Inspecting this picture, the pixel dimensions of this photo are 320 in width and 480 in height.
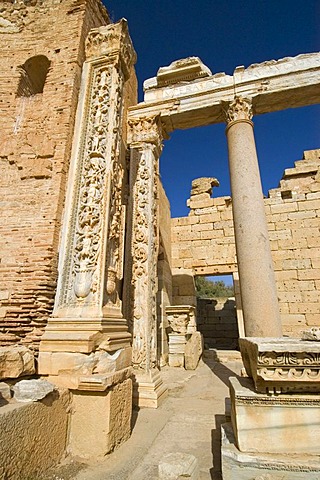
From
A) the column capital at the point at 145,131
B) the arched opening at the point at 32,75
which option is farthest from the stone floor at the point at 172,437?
the arched opening at the point at 32,75

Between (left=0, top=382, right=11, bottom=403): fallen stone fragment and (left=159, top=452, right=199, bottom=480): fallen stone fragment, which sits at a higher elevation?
(left=0, top=382, right=11, bottom=403): fallen stone fragment

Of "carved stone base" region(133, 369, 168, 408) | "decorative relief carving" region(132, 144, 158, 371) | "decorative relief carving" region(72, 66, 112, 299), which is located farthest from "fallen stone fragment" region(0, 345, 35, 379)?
"decorative relief carving" region(132, 144, 158, 371)

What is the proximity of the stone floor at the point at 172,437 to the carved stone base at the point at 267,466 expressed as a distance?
0.28 m

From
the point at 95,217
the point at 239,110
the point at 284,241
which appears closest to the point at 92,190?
the point at 95,217

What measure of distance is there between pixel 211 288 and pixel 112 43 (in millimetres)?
21510

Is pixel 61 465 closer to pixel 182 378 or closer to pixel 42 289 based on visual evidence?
pixel 42 289

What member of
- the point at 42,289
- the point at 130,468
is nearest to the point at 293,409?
the point at 130,468

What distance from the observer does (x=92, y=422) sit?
2.38 m

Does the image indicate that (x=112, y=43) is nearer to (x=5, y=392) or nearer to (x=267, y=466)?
(x=5, y=392)

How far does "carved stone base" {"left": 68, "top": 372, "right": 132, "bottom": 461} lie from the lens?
2.33 m

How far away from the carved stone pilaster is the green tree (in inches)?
784

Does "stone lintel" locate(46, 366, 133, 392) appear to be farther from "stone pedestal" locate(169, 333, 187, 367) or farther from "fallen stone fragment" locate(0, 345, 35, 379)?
"stone pedestal" locate(169, 333, 187, 367)

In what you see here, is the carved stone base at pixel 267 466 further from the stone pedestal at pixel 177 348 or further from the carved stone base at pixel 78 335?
the stone pedestal at pixel 177 348

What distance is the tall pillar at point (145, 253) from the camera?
4367mm
